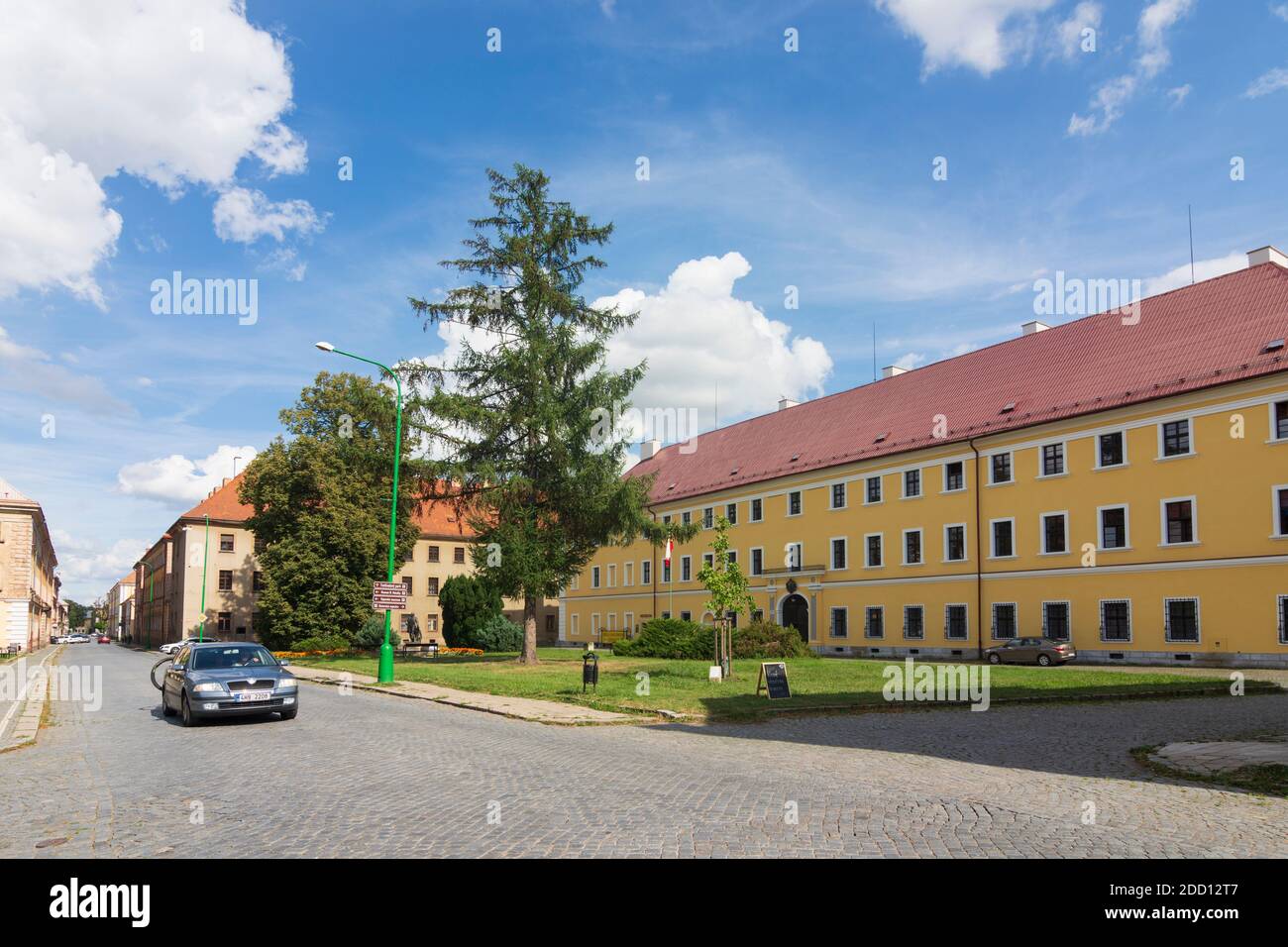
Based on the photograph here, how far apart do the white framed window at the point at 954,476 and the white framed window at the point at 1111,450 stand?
6.59 meters

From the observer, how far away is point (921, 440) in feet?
151

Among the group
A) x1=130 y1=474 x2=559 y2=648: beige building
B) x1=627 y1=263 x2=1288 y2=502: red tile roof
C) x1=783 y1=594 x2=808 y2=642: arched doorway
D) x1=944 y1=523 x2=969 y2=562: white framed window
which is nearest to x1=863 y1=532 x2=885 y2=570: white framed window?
x1=944 y1=523 x2=969 y2=562: white framed window

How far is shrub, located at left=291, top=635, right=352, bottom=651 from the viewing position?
47062 millimetres

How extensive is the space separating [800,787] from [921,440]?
127ft

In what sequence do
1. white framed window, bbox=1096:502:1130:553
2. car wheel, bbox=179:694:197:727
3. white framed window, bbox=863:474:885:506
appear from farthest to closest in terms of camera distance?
white framed window, bbox=863:474:885:506, white framed window, bbox=1096:502:1130:553, car wheel, bbox=179:694:197:727

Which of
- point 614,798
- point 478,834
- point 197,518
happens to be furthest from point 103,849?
point 197,518

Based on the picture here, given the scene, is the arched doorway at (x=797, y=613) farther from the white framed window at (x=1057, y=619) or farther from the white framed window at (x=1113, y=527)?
the white framed window at (x=1113, y=527)

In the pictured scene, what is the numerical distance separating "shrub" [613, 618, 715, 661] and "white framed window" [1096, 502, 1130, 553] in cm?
1632

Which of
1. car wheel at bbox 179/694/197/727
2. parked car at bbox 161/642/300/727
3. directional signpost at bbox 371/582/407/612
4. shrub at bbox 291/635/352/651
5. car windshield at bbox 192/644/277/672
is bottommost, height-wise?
shrub at bbox 291/635/352/651

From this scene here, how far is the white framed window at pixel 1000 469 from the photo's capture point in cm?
4178

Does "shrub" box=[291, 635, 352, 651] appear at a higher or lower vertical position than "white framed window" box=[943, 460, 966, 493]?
lower

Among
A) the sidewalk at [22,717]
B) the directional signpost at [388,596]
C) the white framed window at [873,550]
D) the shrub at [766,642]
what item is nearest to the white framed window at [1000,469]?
the white framed window at [873,550]

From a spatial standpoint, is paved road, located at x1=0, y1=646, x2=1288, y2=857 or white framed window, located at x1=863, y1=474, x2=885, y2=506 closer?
paved road, located at x1=0, y1=646, x2=1288, y2=857

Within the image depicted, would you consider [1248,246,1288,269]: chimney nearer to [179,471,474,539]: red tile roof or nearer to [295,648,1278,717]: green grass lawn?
[295,648,1278,717]: green grass lawn
